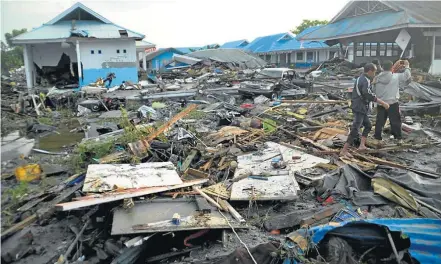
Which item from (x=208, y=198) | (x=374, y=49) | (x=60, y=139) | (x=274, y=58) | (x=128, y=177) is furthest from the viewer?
(x=274, y=58)

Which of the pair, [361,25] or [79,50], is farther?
[361,25]

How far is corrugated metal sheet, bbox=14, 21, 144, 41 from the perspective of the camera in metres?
20.6

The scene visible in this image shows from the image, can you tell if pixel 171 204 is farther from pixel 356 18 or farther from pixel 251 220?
pixel 356 18

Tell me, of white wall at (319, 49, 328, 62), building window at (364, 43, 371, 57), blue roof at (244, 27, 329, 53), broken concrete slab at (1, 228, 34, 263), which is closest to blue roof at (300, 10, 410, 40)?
building window at (364, 43, 371, 57)

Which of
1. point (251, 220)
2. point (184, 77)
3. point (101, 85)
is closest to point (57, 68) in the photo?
point (101, 85)

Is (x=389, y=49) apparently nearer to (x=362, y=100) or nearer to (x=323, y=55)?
(x=323, y=55)

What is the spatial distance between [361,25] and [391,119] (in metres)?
17.0

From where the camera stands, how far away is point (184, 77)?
82.1 ft

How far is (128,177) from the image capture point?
208 inches

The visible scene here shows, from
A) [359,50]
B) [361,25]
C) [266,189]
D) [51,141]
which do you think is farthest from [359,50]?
[266,189]

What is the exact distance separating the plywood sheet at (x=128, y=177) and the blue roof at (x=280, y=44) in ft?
111

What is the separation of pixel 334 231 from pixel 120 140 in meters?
5.22

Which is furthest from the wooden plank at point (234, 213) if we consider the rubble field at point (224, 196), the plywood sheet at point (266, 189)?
the plywood sheet at point (266, 189)

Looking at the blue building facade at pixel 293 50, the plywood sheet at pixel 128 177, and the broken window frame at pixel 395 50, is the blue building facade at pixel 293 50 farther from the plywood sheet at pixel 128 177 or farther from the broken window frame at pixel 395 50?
the plywood sheet at pixel 128 177
